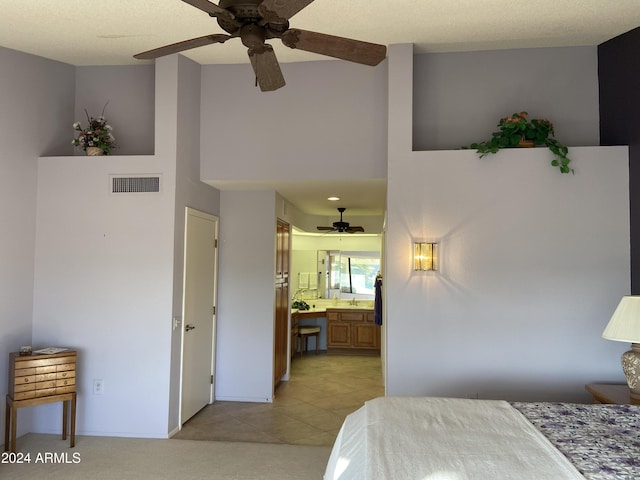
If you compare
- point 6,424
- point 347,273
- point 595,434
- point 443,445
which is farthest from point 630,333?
point 347,273

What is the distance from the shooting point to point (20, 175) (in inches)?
147

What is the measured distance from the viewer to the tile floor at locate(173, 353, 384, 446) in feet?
12.6

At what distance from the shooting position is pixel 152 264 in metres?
3.80

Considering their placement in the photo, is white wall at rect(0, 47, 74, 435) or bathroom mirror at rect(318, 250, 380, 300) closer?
white wall at rect(0, 47, 74, 435)

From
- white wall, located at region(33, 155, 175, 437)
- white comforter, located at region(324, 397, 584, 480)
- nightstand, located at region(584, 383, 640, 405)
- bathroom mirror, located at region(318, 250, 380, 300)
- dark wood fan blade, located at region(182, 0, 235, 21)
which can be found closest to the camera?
white comforter, located at region(324, 397, 584, 480)

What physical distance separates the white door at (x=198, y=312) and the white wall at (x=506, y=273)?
6.13 ft

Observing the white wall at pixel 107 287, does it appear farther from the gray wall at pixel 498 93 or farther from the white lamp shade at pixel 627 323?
the white lamp shade at pixel 627 323

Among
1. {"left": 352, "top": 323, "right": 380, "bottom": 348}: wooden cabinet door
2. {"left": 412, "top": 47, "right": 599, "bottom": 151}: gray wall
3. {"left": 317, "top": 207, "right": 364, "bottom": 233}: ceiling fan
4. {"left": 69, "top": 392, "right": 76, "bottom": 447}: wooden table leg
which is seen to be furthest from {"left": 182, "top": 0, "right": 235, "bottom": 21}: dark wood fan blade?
{"left": 352, "top": 323, "right": 380, "bottom": 348}: wooden cabinet door

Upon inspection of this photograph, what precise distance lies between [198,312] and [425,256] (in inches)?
90.1

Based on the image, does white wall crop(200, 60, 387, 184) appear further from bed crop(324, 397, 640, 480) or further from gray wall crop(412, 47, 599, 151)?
bed crop(324, 397, 640, 480)

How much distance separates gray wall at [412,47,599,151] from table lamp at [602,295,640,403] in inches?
68.1

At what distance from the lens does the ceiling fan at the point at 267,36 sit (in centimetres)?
167

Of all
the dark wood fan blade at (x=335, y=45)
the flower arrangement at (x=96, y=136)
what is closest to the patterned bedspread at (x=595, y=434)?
the dark wood fan blade at (x=335, y=45)

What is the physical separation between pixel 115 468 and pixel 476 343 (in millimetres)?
2879
